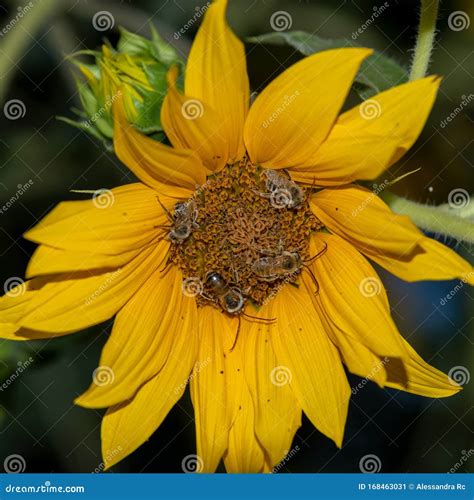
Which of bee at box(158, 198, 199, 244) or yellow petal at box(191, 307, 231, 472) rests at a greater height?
bee at box(158, 198, 199, 244)

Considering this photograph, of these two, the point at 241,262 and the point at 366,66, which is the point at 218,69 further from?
the point at 241,262

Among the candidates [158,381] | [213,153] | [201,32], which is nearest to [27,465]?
[158,381]

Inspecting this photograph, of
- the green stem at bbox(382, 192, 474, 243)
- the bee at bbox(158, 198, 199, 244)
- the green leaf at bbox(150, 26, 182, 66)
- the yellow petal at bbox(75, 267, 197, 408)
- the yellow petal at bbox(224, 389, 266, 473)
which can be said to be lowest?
the yellow petal at bbox(224, 389, 266, 473)

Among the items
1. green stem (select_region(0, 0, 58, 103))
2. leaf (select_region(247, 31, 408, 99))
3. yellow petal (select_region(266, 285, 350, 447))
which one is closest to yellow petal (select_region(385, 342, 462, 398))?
yellow petal (select_region(266, 285, 350, 447))

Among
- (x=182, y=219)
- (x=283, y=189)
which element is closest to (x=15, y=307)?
(x=182, y=219)

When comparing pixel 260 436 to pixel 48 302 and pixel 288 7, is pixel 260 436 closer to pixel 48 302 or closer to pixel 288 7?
pixel 48 302

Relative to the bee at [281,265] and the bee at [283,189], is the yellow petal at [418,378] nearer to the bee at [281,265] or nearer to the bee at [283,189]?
the bee at [281,265]

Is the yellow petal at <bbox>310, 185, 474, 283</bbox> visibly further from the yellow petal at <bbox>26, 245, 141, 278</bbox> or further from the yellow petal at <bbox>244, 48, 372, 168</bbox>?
the yellow petal at <bbox>26, 245, 141, 278</bbox>

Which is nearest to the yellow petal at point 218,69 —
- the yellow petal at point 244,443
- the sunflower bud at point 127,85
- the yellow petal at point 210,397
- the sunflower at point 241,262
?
the sunflower at point 241,262
